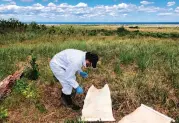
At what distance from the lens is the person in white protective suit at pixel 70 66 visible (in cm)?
557

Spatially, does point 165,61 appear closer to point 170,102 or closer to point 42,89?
point 170,102

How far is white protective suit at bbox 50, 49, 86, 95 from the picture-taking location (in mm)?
5602

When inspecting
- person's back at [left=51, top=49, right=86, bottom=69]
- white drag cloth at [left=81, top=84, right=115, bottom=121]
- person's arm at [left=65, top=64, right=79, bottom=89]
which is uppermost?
person's back at [left=51, top=49, right=86, bottom=69]

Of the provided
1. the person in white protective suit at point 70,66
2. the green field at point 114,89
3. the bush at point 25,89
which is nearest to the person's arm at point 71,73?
the person in white protective suit at point 70,66

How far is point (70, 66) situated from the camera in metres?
5.62

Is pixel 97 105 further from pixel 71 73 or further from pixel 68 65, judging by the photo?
pixel 68 65

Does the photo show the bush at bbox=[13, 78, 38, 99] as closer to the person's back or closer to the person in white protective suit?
the person in white protective suit

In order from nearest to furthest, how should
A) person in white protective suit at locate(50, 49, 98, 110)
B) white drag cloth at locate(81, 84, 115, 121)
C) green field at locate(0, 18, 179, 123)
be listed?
1. person in white protective suit at locate(50, 49, 98, 110)
2. white drag cloth at locate(81, 84, 115, 121)
3. green field at locate(0, 18, 179, 123)

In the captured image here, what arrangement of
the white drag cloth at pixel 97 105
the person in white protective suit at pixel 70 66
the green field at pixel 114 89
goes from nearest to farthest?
the person in white protective suit at pixel 70 66, the white drag cloth at pixel 97 105, the green field at pixel 114 89

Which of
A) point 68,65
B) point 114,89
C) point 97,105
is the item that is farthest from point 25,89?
point 114,89

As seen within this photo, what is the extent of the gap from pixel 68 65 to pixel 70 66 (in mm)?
118

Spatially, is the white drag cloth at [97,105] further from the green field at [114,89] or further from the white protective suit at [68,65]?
the white protective suit at [68,65]

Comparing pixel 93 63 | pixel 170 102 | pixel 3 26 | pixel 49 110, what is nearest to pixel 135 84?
pixel 170 102

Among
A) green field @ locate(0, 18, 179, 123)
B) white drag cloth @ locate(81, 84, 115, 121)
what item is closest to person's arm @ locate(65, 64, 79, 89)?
white drag cloth @ locate(81, 84, 115, 121)
